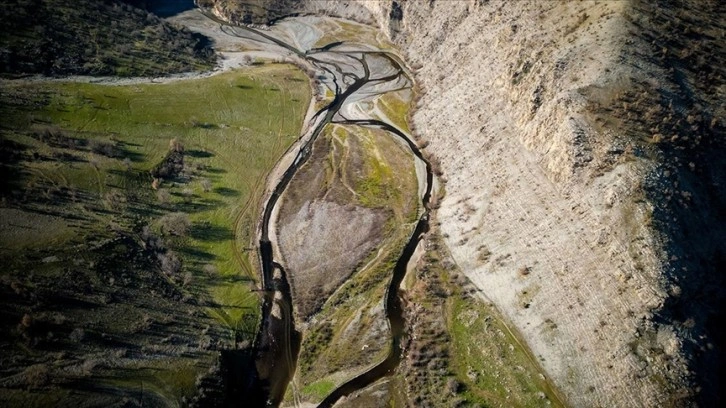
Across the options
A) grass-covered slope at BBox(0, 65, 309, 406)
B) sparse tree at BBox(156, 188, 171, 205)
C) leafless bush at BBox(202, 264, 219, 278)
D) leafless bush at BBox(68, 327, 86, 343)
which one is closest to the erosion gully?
grass-covered slope at BBox(0, 65, 309, 406)

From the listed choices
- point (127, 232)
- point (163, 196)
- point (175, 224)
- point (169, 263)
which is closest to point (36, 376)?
point (169, 263)

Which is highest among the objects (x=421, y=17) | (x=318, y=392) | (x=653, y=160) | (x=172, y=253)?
(x=421, y=17)

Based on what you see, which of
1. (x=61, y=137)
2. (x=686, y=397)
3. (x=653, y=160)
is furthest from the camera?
(x=61, y=137)

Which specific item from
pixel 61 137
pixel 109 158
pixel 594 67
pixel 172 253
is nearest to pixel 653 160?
pixel 594 67

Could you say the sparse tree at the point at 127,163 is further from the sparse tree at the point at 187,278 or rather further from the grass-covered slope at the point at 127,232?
the sparse tree at the point at 187,278

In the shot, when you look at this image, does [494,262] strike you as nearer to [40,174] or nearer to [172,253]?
[172,253]
